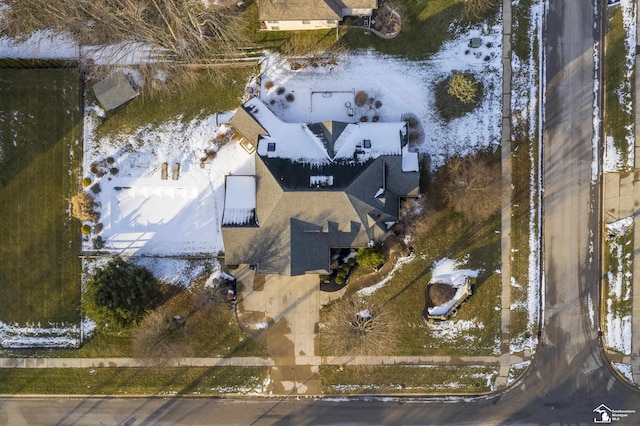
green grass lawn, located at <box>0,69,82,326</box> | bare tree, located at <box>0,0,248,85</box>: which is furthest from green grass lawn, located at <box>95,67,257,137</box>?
green grass lawn, located at <box>0,69,82,326</box>

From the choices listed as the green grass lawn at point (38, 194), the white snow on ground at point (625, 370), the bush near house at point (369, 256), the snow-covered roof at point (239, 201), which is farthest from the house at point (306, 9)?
the white snow on ground at point (625, 370)

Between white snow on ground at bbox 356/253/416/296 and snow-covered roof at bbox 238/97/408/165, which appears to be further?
white snow on ground at bbox 356/253/416/296

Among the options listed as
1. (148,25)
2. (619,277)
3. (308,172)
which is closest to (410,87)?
(308,172)

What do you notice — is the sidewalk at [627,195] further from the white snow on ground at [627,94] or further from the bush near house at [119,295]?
the bush near house at [119,295]

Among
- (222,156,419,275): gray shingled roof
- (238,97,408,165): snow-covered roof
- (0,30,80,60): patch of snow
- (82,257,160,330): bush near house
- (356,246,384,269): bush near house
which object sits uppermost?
(0,30,80,60): patch of snow

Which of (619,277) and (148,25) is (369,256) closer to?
(619,277)

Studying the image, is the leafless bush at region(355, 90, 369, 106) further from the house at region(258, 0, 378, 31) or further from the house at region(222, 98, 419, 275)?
the house at region(258, 0, 378, 31)
